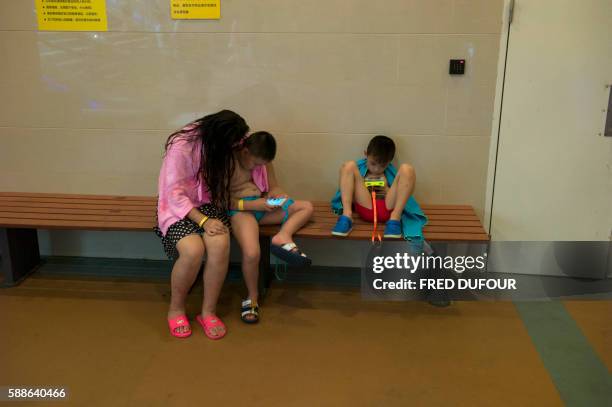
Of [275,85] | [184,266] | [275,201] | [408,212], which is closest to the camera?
[184,266]

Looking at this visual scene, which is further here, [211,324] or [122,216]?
[122,216]

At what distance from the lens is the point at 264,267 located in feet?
10.9

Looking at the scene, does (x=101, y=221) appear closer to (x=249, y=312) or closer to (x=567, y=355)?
(x=249, y=312)

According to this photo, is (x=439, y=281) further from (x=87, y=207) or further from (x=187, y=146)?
(x=87, y=207)

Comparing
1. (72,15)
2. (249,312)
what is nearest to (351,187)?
(249,312)

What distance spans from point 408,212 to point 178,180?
1.35m

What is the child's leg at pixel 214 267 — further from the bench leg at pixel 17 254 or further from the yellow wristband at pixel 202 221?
the bench leg at pixel 17 254

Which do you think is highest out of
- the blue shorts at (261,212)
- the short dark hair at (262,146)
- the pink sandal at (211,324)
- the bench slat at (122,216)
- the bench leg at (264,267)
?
the short dark hair at (262,146)

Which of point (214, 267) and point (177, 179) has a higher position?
point (177, 179)

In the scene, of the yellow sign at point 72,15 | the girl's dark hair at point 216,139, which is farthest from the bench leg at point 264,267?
the yellow sign at point 72,15

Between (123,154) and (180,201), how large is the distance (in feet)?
3.21

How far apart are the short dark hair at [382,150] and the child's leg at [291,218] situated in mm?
502

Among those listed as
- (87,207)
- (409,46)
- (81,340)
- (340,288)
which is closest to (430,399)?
(340,288)

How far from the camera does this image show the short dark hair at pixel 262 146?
2.89 metres
